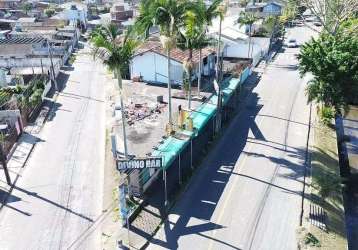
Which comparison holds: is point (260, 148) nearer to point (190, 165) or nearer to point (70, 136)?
point (190, 165)

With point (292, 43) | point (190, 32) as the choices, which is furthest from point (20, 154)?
point (292, 43)

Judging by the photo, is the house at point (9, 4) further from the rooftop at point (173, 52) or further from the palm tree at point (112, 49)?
the palm tree at point (112, 49)

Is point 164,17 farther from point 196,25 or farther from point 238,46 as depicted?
point 238,46

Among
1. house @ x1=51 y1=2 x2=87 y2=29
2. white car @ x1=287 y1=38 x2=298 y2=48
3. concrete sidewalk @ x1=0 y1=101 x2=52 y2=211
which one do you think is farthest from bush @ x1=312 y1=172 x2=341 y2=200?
house @ x1=51 y1=2 x2=87 y2=29

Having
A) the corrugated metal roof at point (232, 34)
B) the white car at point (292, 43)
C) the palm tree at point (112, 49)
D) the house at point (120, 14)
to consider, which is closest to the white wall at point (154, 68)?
the corrugated metal roof at point (232, 34)

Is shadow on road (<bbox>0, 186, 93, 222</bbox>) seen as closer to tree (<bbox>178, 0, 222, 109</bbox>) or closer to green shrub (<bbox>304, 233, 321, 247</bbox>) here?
green shrub (<bbox>304, 233, 321, 247</bbox>)
